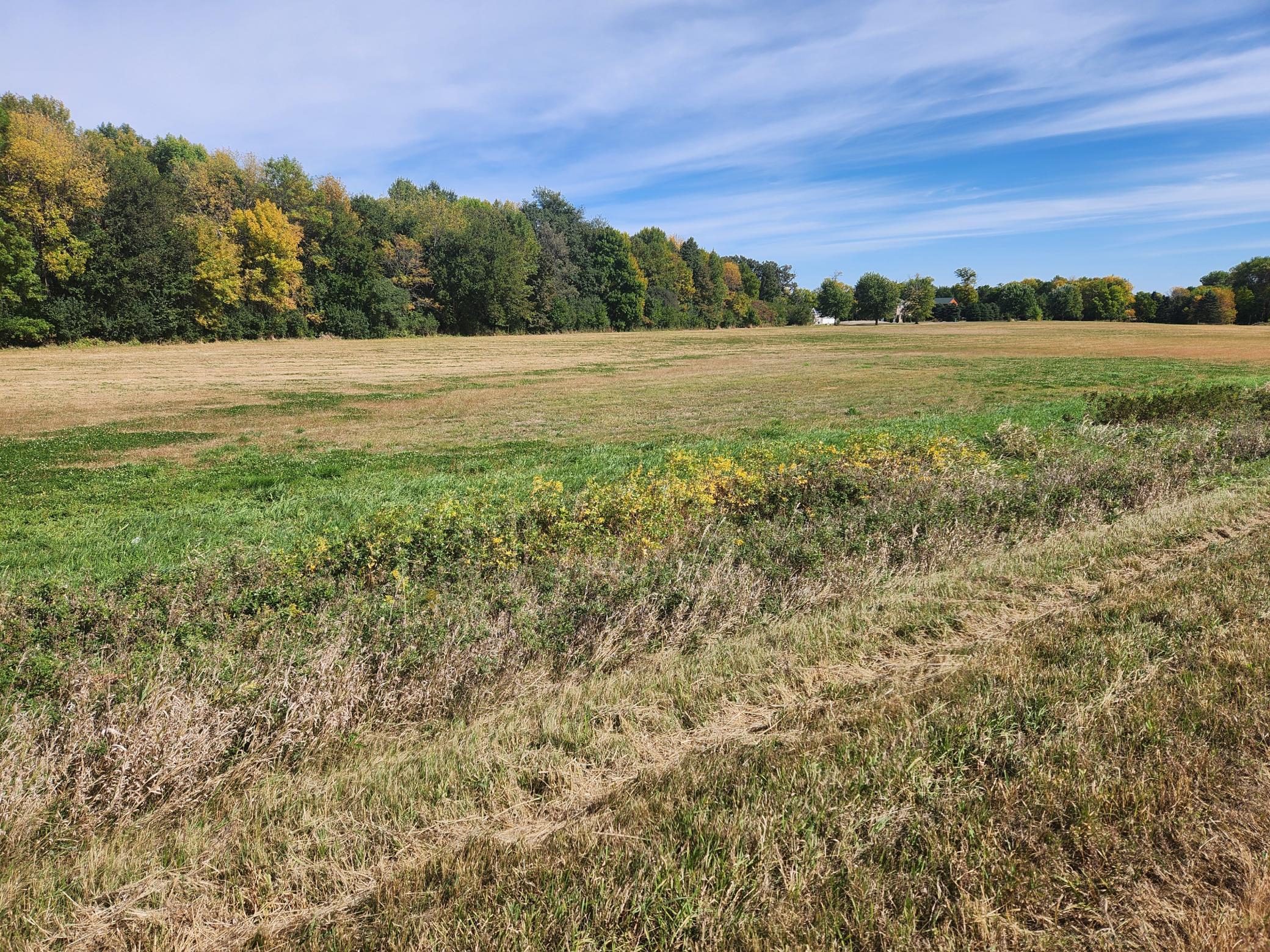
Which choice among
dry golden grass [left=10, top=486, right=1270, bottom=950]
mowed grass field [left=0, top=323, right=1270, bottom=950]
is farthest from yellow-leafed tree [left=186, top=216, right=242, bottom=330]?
dry golden grass [left=10, top=486, right=1270, bottom=950]

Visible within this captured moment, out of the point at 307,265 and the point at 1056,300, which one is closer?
the point at 307,265

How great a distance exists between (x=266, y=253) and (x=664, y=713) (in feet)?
246

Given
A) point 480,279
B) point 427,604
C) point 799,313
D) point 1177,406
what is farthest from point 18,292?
point 799,313

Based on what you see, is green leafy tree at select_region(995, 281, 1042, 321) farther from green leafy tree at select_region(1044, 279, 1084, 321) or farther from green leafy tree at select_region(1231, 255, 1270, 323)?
green leafy tree at select_region(1231, 255, 1270, 323)

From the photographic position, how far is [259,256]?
6488 cm

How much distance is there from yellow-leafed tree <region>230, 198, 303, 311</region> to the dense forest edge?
171 millimetres

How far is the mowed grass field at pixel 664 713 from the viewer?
8.69 feet

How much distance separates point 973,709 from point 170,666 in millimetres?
5114

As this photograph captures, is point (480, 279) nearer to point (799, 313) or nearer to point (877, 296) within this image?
point (799, 313)

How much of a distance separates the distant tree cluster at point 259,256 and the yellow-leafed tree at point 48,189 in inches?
4.6

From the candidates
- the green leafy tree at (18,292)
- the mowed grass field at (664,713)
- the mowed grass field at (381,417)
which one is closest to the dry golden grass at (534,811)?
the mowed grass field at (664,713)

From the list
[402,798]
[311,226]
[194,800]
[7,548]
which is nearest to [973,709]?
[402,798]

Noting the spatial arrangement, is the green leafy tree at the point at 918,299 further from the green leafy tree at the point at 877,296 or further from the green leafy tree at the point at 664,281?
the green leafy tree at the point at 664,281

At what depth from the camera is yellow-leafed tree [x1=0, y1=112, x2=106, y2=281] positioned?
49.6 metres
